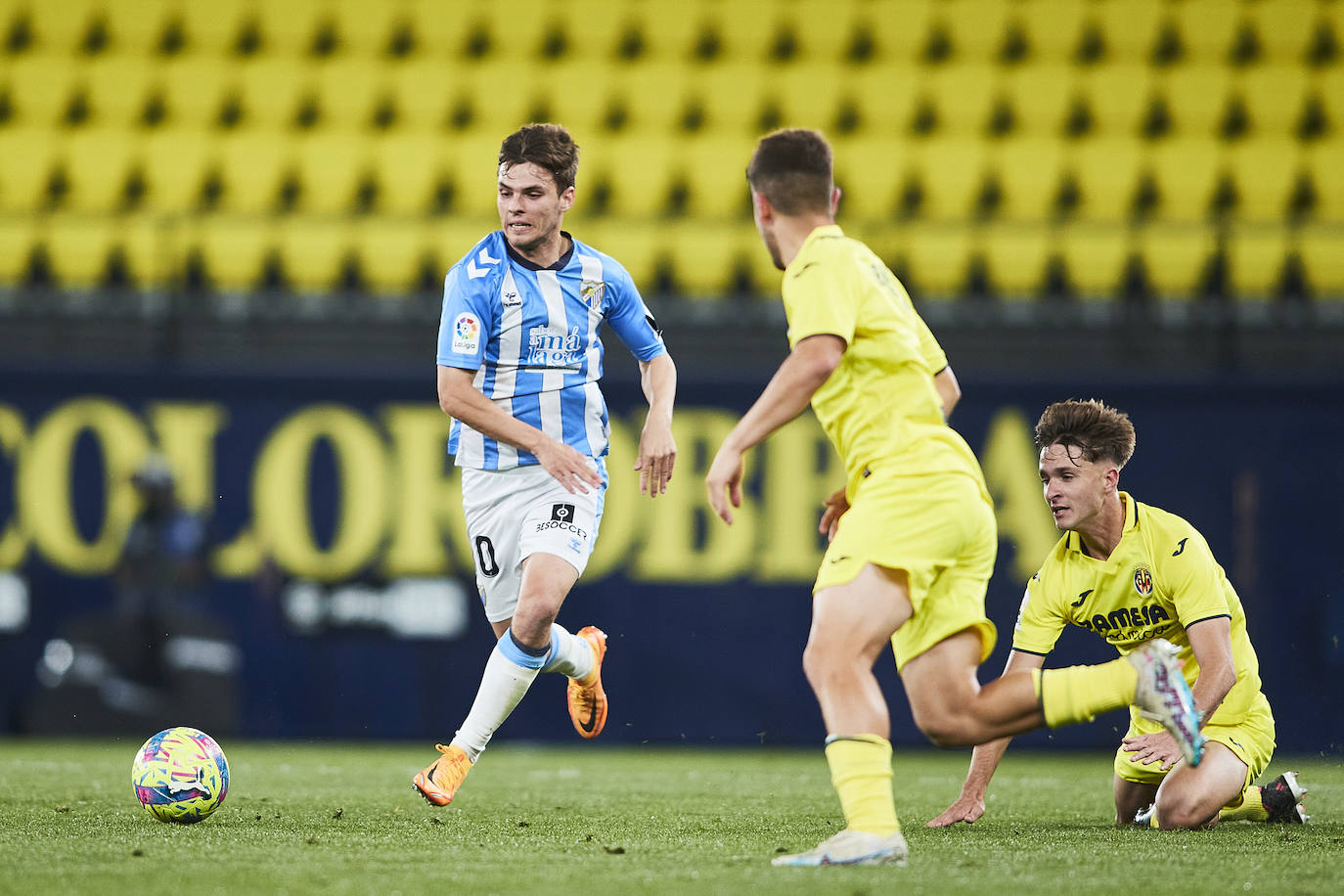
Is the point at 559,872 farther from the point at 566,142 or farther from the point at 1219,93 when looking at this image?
the point at 1219,93

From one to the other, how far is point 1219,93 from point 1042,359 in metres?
4.10

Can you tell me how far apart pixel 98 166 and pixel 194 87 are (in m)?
1.20

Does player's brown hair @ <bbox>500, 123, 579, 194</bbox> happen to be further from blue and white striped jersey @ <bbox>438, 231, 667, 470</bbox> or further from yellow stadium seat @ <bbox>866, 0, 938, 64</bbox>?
yellow stadium seat @ <bbox>866, 0, 938, 64</bbox>

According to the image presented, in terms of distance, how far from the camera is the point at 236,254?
11164mm

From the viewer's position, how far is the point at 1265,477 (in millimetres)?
9047

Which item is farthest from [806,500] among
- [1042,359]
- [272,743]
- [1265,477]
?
[272,743]

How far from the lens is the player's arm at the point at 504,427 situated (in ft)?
17.0

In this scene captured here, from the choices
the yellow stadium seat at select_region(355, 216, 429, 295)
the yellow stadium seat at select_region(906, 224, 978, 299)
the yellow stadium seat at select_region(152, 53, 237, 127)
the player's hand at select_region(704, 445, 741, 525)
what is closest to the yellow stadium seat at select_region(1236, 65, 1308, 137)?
the yellow stadium seat at select_region(906, 224, 978, 299)

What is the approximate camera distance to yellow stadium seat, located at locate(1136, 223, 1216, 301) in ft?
35.0

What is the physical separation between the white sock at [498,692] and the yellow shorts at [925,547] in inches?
65.8

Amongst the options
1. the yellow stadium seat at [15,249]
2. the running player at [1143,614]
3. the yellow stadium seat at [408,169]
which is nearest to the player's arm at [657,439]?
the running player at [1143,614]

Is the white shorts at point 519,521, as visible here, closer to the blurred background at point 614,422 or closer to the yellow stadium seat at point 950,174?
the blurred background at point 614,422

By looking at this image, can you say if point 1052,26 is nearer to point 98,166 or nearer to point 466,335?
point 98,166

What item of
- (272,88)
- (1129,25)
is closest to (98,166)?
(272,88)
